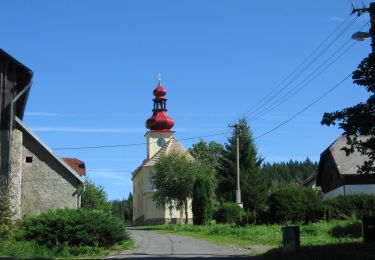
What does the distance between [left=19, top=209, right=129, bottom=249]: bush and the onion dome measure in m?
65.0

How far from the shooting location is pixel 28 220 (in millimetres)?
25672

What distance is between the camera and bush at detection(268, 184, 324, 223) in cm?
3694

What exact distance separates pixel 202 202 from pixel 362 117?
36.9m

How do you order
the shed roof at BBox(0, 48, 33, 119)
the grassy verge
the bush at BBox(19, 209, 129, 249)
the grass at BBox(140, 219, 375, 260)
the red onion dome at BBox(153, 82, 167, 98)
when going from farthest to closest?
the red onion dome at BBox(153, 82, 167, 98), the shed roof at BBox(0, 48, 33, 119), the bush at BBox(19, 209, 129, 249), the grassy verge, the grass at BBox(140, 219, 375, 260)

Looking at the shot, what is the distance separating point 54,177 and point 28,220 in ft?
18.3

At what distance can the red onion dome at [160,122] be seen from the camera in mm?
89375

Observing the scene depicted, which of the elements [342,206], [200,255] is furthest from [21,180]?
[342,206]

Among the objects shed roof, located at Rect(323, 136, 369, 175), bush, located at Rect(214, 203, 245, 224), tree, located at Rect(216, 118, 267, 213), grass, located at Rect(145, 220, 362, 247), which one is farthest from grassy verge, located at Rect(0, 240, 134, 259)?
tree, located at Rect(216, 118, 267, 213)

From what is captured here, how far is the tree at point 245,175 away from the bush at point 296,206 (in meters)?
24.0

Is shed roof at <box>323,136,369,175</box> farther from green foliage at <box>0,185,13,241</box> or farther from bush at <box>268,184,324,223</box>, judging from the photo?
green foliage at <box>0,185,13,241</box>

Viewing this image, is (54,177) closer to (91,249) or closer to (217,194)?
(91,249)

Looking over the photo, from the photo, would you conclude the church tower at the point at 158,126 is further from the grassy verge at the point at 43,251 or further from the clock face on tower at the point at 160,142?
the grassy verge at the point at 43,251

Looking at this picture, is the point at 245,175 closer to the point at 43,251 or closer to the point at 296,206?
the point at 296,206

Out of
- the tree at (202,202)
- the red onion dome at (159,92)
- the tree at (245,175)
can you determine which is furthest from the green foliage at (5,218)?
the red onion dome at (159,92)
